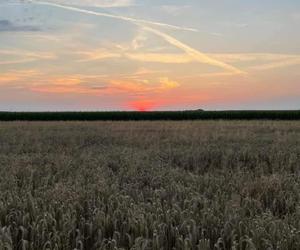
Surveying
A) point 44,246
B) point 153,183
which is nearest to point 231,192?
point 153,183

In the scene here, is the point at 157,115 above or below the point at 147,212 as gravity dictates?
above

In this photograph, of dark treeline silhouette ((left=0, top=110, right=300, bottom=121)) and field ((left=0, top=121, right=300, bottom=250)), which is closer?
field ((left=0, top=121, right=300, bottom=250))

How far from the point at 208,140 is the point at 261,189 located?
455 inches

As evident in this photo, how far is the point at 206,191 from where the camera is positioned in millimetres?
7363

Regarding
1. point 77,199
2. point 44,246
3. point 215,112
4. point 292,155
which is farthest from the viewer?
point 215,112

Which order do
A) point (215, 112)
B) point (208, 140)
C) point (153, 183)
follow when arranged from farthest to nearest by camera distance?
1. point (215, 112)
2. point (208, 140)
3. point (153, 183)

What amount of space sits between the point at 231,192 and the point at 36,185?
3.11 m

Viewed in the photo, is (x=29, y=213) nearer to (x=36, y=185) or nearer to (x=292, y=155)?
(x=36, y=185)

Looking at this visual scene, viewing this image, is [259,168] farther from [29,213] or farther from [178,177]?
[29,213]

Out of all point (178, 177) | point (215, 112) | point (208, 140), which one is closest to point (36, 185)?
point (178, 177)

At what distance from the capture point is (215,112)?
6888cm

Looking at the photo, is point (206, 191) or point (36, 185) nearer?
point (206, 191)

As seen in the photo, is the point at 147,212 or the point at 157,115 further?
the point at 157,115

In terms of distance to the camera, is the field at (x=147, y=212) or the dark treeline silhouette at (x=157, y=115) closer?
the field at (x=147, y=212)
